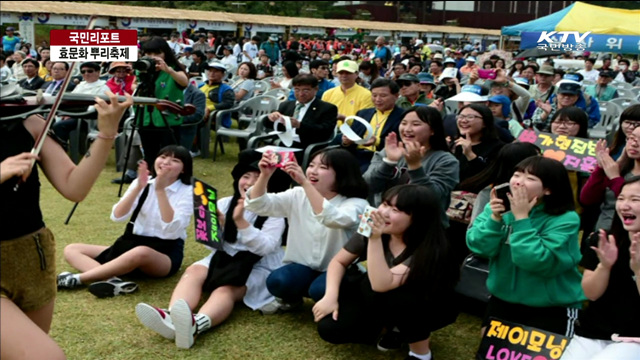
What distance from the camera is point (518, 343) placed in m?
2.80

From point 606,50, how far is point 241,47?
15.5m

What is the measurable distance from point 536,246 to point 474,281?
0.78m

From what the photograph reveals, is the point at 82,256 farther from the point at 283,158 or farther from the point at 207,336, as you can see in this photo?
the point at 283,158

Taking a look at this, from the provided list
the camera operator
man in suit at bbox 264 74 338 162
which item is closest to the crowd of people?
man in suit at bbox 264 74 338 162

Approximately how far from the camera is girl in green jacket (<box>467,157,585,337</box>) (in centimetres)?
273

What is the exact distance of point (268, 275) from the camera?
371 cm

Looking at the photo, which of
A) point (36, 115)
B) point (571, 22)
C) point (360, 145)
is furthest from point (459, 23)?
point (36, 115)

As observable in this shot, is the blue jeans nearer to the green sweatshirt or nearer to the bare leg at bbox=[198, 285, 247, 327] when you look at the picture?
the bare leg at bbox=[198, 285, 247, 327]

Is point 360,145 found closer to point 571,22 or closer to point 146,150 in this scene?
point 146,150

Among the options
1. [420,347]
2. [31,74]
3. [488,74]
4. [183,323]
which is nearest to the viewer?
[420,347]

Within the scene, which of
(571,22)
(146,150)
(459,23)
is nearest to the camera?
(146,150)

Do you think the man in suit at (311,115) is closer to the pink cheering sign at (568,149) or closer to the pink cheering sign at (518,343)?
the pink cheering sign at (568,149)

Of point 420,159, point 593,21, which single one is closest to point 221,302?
point 420,159

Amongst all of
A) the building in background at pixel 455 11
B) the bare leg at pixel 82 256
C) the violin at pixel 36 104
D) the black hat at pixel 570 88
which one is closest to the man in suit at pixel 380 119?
the black hat at pixel 570 88
